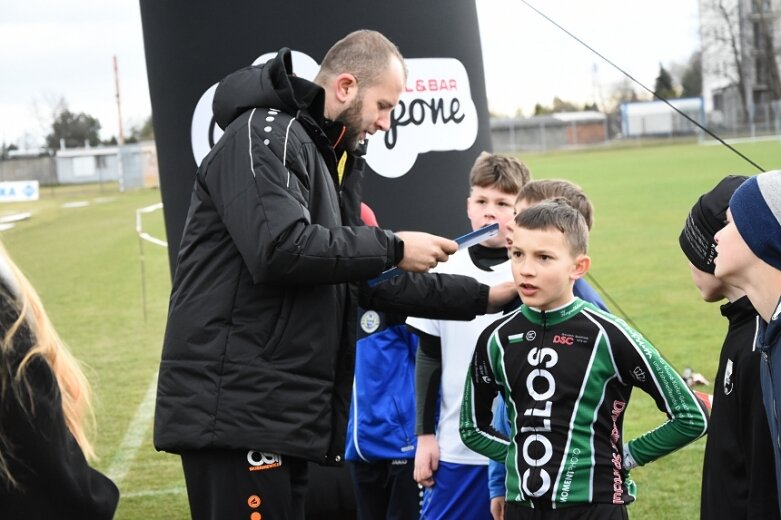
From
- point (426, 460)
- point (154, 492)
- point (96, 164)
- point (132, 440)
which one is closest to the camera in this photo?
point (426, 460)

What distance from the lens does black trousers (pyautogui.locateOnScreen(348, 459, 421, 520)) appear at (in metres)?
4.08

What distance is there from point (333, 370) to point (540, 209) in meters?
0.75

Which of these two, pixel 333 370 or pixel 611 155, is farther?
pixel 611 155

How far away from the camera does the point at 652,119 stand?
60.6 m

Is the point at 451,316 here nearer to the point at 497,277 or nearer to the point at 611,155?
the point at 497,277

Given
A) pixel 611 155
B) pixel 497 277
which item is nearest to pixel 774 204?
pixel 497 277

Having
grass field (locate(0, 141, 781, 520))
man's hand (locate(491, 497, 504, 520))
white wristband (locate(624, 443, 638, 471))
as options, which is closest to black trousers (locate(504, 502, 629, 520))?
white wristband (locate(624, 443, 638, 471))

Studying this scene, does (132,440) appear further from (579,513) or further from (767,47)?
(767,47)

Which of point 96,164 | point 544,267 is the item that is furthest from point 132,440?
point 96,164

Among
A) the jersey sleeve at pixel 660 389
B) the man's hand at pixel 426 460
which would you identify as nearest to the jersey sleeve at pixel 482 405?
the jersey sleeve at pixel 660 389

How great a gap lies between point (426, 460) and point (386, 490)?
0.50m

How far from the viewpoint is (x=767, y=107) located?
2062 inches

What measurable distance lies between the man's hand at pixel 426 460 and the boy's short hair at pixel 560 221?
0.96m

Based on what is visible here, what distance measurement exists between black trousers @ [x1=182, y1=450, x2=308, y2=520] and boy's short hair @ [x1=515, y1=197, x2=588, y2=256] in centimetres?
94
